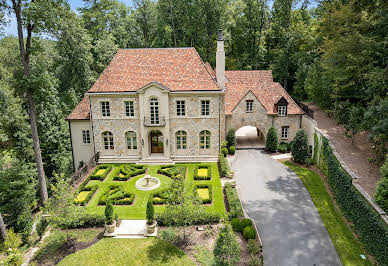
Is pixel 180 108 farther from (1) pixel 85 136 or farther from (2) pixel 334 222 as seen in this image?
(2) pixel 334 222

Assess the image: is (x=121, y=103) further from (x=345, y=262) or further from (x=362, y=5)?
(x=362, y=5)

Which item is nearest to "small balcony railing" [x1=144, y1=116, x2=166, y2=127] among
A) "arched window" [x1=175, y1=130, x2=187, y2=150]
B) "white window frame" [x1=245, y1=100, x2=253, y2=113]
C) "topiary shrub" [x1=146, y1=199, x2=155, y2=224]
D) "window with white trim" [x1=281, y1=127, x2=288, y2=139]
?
"arched window" [x1=175, y1=130, x2=187, y2=150]

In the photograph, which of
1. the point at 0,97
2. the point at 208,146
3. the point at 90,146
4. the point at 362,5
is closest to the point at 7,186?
the point at 90,146

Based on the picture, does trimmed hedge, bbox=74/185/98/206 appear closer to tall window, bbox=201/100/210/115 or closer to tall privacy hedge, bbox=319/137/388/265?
tall window, bbox=201/100/210/115

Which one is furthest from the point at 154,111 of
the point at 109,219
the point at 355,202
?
the point at 355,202

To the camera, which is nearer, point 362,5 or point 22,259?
point 22,259

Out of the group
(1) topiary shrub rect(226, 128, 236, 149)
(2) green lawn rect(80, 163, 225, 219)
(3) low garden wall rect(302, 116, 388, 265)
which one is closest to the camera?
(3) low garden wall rect(302, 116, 388, 265)

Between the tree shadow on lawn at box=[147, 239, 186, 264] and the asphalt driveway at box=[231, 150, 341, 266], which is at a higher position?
the asphalt driveway at box=[231, 150, 341, 266]
